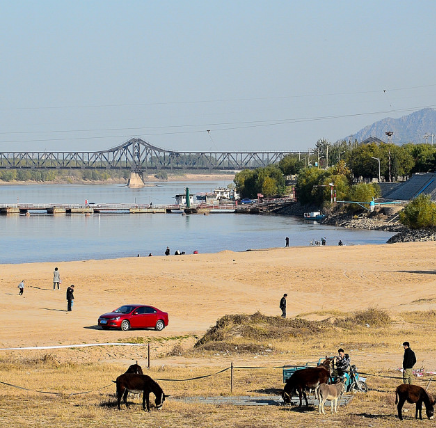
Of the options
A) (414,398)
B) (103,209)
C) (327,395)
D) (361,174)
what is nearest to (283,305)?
(327,395)

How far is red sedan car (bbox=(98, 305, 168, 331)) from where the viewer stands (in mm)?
23969

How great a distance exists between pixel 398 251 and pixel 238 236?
32.0 metres

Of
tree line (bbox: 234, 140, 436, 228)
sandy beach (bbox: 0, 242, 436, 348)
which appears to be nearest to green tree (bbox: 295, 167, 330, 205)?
tree line (bbox: 234, 140, 436, 228)

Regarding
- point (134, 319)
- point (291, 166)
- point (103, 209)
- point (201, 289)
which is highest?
point (291, 166)

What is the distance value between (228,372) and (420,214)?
57.9m

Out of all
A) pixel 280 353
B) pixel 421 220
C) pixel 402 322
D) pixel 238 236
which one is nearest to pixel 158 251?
pixel 238 236

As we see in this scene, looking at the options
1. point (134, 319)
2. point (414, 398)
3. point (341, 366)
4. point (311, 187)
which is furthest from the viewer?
point (311, 187)

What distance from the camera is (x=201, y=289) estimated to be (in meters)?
34.4

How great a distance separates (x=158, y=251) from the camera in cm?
6731

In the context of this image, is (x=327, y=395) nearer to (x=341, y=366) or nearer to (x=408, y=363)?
(x=341, y=366)

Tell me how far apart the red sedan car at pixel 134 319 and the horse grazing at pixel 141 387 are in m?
10.7

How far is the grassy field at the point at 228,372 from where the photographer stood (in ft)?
41.1

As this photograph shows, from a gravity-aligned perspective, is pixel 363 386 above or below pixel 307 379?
below

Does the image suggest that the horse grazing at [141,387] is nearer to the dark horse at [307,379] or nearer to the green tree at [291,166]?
the dark horse at [307,379]
